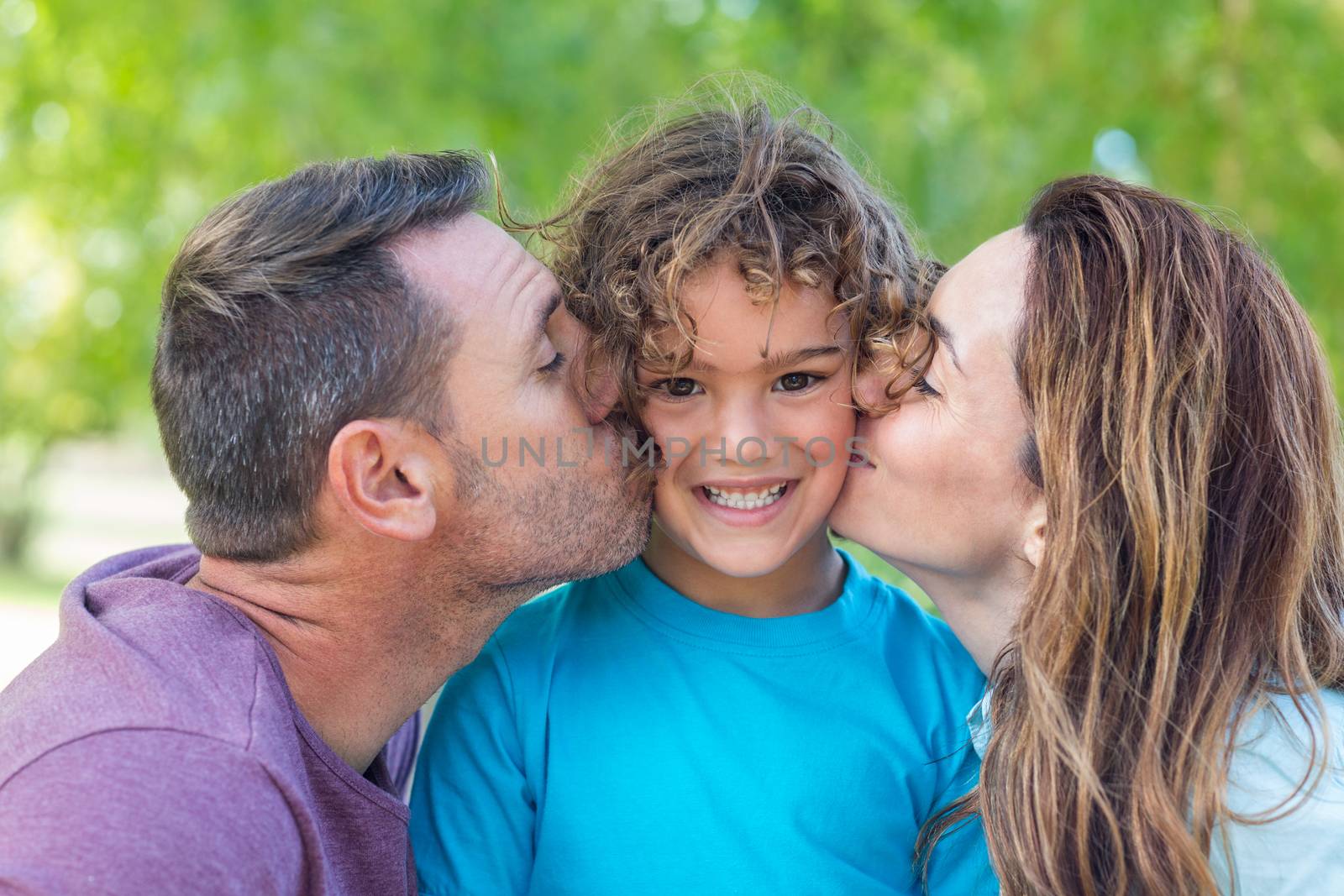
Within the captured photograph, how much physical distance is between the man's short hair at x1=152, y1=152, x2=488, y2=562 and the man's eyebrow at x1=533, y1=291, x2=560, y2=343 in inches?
6.8

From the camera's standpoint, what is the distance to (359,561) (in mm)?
2111

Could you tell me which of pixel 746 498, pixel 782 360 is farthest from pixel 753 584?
pixel 782 360

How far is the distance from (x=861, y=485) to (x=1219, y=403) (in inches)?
24.8

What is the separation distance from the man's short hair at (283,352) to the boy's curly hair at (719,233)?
14.1 inches

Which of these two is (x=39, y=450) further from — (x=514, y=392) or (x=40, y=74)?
(x=514, y=392)

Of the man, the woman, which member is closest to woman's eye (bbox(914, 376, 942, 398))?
the woman

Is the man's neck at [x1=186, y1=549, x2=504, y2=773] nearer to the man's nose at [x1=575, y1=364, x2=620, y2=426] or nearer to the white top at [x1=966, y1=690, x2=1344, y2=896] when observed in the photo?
the man's nose at [x1=575, y1=364, x2=620, y2=426]

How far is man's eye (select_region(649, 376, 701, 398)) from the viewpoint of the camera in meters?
Answer: 2.22

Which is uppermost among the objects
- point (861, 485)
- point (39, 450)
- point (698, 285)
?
point (698, 285)

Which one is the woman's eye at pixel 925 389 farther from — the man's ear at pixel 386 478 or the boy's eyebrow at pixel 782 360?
the man's ear at pixel 386 478

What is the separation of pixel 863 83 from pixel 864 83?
3 cm

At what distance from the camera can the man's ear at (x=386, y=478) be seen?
2.05 metres

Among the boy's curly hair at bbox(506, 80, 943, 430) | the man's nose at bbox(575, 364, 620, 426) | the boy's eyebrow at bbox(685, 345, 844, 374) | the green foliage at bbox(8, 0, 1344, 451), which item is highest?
the green foliage at bbox(8, 0, 1344, 451)

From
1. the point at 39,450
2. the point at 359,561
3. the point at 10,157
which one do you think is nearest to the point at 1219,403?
the point at 359,561
